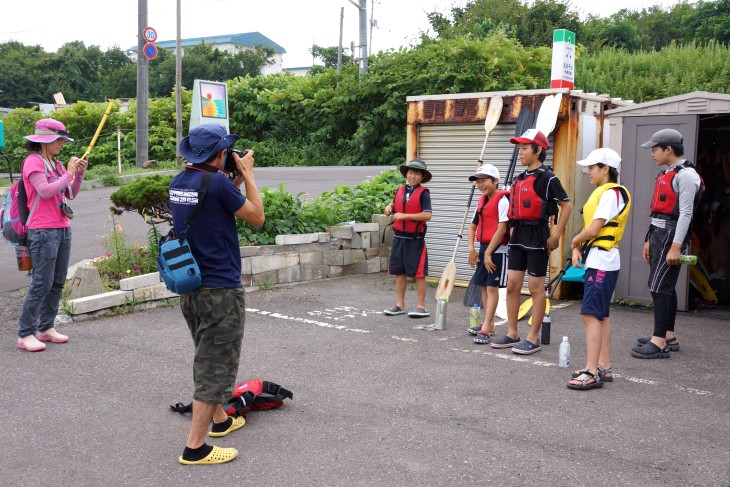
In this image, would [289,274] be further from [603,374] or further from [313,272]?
[603,374]

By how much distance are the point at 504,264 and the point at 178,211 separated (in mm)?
3936

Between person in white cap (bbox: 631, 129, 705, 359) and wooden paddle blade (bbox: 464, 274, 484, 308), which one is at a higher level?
person in white cap (bbox: 631, 129, 705, 359)

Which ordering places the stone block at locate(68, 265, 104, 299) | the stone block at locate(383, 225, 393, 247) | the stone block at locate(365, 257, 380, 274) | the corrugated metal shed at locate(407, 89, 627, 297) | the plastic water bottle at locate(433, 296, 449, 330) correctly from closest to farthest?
the plastic water bottle at locate(433, 296, 449, 330), the stone block at locate(68, 265, 104, 299), the corrugated metal shed at locate(407, 89, 627, 297), the stone block at locate(365, 257, 380, 274), the stone block at locate(383, 225, 393, 247)

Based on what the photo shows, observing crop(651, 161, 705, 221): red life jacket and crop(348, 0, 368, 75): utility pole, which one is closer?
crop(651, 161, 705, 221): red life jacket

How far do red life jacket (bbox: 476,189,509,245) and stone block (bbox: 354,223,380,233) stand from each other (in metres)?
3.29

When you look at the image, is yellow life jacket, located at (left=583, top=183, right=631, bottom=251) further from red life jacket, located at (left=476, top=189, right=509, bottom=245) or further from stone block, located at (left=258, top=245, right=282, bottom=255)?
stone block, located at (left=258, top=245, right=282, bottom=255)

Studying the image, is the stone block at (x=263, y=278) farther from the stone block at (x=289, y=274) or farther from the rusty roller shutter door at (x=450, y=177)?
the rusty roller shutter door at (x=450, y=177)

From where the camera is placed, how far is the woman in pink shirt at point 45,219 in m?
6.46

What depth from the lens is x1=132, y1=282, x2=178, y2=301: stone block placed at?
27.5 feet

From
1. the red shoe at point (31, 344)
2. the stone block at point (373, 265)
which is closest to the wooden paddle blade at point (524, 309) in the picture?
the stone block at point (373, 265)

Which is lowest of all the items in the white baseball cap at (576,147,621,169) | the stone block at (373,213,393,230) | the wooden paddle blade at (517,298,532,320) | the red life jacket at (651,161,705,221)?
the wooden paddle blade at (517,298,532,320)

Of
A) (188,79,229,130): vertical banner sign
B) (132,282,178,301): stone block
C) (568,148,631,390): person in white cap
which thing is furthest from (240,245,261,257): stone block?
(568,148,631,390): person in white cap

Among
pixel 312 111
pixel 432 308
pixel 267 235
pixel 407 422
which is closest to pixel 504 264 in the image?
pixel 432 308

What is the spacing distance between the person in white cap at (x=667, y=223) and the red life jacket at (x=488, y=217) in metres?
1.41
